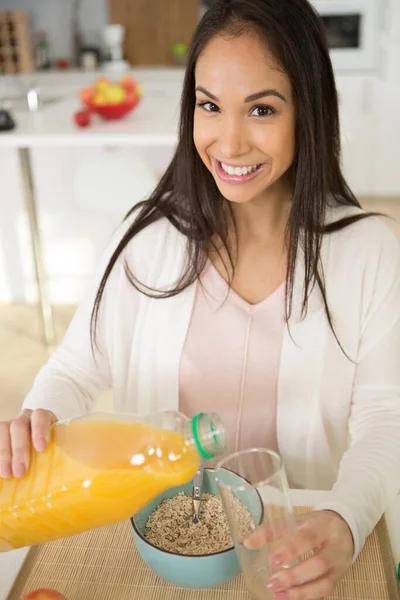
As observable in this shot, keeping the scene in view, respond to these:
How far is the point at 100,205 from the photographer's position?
2951 mm

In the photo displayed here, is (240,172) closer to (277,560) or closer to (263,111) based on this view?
(263,111)

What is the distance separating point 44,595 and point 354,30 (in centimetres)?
415

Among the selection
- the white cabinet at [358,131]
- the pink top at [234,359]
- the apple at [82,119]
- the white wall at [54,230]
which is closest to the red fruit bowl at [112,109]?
the apple at [82,119]

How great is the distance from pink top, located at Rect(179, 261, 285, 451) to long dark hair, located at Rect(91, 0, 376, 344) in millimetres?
40

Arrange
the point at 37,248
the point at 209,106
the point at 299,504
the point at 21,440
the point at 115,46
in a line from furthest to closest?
the point at 115,46, the point at 37,248, the point at 209,106, the point at 299,504, the point at 21,440

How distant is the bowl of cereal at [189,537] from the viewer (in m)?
0.69

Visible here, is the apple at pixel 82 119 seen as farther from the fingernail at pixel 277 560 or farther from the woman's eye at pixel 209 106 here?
the fingernail at pixel 277 560

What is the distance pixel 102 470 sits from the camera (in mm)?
679

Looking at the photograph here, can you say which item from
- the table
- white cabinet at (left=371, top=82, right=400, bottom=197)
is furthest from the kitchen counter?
white cabinet at (left=371, top=82, right=400, bottom=197)

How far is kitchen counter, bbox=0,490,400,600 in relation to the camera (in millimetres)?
769

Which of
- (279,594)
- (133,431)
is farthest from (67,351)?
(279,594)

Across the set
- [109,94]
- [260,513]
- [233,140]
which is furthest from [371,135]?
[260,513]

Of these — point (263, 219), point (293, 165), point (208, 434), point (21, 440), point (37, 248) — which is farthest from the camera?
point (37, 248)

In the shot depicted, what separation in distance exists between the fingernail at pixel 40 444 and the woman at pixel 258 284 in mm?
312
